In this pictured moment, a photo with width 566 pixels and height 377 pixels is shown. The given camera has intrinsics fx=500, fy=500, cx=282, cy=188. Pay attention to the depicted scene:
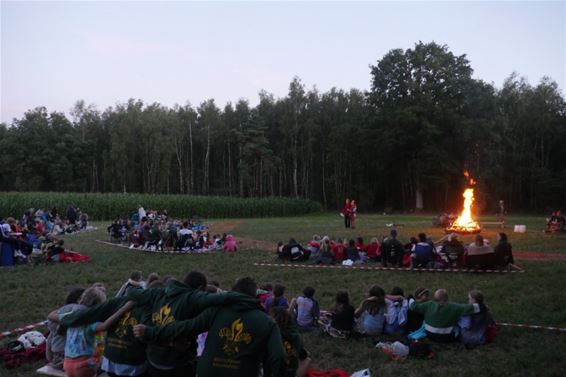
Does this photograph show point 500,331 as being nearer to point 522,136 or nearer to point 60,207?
point 60,207

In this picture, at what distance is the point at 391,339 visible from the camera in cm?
827

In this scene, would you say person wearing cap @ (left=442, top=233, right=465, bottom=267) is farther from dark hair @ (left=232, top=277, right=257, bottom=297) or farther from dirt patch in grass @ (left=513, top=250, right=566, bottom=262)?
dark hair @ (left=232, top=277, right=257, bottom=297)

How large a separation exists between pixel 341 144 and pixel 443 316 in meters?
48.2

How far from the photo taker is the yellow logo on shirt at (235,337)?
13.5ft

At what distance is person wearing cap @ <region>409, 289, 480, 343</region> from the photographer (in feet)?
25.9

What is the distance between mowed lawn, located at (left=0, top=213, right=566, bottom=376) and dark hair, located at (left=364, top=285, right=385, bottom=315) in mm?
509

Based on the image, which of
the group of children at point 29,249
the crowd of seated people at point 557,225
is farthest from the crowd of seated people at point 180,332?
the crowd of seated people at point 557,225

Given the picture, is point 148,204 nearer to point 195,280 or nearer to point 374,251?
point 374,251

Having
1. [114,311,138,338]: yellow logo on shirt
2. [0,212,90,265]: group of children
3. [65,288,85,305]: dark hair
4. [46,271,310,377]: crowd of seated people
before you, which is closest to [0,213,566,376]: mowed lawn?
[0,212,90,265]: group of children

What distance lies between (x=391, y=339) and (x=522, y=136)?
5175cm

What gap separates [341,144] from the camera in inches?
2184

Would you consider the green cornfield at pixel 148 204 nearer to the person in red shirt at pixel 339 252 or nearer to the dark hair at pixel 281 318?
the person in red shirt at pixel 339 252

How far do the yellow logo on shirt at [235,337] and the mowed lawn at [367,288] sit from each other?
11.1ft

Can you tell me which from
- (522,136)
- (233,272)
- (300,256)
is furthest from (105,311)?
(522,136)
